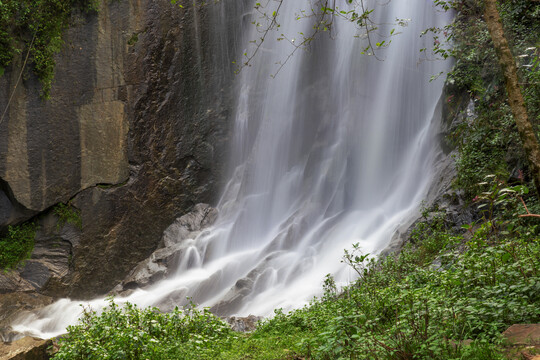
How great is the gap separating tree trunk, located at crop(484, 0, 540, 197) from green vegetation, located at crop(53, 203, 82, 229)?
11341 millimetres

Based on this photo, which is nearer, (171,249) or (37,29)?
(171,249)

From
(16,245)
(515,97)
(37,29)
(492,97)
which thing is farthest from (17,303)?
(515,97)

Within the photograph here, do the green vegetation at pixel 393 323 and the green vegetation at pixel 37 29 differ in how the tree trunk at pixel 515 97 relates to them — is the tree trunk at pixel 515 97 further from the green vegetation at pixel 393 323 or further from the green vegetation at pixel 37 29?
the green vegetation at pixel 37 29

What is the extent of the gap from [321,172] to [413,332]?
403 inches

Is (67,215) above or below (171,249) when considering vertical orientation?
above

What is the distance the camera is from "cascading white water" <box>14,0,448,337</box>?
32.6ft

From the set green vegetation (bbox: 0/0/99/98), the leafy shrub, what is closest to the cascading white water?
the leafy shrub

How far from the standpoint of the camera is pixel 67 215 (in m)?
12.4

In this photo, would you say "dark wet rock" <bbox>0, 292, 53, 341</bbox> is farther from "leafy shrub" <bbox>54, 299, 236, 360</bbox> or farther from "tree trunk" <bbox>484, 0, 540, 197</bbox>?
"tree trunk" <bbox>484, 0, 540, 197</bbox>

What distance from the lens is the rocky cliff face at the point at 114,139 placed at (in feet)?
39.6

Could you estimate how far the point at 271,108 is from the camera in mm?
14570

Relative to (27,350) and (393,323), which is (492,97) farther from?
(27,350)

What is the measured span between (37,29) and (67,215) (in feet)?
16.6

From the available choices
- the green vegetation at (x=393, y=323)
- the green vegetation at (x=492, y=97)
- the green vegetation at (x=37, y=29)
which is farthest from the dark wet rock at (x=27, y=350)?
the green vegetation at (x=37, y=29)
